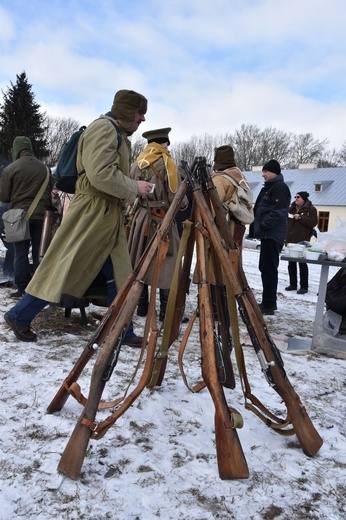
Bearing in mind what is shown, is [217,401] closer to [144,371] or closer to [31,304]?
[144,371]

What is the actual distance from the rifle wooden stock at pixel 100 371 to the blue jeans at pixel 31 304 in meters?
1.19

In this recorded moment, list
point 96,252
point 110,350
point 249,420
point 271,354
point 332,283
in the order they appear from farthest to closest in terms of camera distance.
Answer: point 332,283 < point 96,252 < point 249,420 < point 271,354 < point 110,350

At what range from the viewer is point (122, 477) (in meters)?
1.96

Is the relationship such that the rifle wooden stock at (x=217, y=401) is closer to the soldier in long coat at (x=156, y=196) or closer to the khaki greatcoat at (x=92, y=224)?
the khaki greatcoat at (x=92, y=224)

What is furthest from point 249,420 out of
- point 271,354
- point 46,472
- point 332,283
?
point 332,283

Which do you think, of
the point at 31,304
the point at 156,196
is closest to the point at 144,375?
the point at 31,304

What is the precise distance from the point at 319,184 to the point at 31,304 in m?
36.0

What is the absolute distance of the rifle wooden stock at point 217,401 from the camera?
6.47 feet

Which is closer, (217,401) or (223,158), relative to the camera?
(217,401)

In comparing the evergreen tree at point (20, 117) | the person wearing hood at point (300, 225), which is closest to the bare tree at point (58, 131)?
the evergreen tree at point (20, 117)

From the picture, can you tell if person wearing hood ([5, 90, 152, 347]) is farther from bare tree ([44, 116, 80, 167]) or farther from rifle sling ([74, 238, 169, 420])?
bare tree ([44, 116, 80, 167])

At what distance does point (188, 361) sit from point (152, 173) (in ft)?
6.72

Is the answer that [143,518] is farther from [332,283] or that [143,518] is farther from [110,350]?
[332,283]

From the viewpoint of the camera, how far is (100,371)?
6.80ft
